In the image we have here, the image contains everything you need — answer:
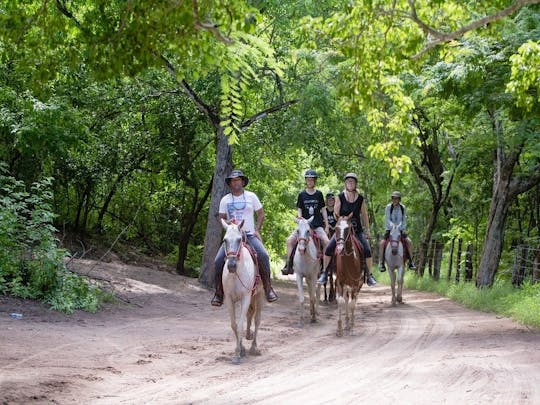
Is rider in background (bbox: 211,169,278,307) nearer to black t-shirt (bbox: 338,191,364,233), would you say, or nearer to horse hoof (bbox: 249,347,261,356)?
horse hoof (bbox: 249,347,261,356)

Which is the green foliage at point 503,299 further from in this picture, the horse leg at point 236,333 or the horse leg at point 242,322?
the horse leg at point 236,333

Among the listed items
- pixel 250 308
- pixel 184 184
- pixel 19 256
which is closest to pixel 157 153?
pixel 184 184

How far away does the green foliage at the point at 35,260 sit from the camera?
14797mm

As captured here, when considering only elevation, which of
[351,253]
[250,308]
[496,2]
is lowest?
[250,308]

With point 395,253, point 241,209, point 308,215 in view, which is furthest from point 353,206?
point 395,253

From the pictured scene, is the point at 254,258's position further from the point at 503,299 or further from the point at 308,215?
the point at 503,299

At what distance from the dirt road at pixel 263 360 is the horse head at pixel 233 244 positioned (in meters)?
1.46

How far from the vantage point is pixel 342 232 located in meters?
13.9

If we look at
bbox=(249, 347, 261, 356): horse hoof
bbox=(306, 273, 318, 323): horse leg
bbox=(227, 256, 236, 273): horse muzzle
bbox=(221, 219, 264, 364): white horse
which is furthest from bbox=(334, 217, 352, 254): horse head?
bbox=(227, 256, 236, 273): horse muzzle

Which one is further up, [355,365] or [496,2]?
[496,2]

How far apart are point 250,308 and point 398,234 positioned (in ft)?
33.9

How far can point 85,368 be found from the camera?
9703 millimetres

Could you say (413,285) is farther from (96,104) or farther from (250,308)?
(250,308)

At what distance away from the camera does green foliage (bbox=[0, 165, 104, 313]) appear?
1480 centimetres
